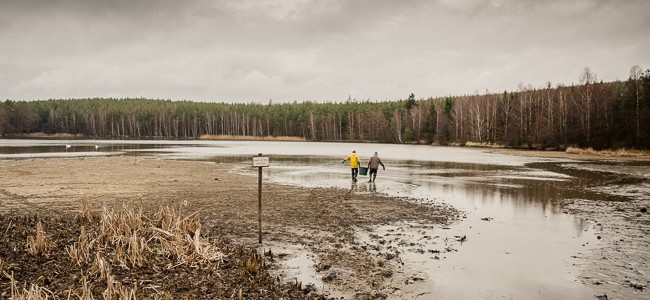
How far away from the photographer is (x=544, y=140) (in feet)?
231

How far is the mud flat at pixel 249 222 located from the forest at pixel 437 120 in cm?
5576

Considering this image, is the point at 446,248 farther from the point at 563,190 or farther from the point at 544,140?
the point at 544,140

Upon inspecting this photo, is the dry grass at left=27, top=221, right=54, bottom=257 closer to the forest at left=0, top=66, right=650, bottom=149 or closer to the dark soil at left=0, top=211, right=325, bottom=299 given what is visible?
the dark soil at left=0, top=211, right=325, bottom=299

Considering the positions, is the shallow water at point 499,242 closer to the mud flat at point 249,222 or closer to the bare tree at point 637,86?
the mud flat at point 249,222

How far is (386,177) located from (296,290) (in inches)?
824

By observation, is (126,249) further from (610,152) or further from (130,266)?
(610,152)

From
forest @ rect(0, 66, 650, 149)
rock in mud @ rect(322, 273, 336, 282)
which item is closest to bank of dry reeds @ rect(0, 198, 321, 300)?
rock in mud @ rect(322, 273, 336, 282)

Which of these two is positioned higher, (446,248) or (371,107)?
(371,107)

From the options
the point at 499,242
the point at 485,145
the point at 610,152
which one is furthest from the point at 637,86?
the point at 499,242

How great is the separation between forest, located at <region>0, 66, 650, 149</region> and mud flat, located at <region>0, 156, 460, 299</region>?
55.8m

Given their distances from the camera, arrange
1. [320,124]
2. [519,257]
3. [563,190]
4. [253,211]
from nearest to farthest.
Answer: [519,257]
[253,211]
[563,190]
[320,124]

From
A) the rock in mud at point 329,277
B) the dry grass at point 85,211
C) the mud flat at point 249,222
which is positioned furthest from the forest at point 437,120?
the dry grass at point 85,211

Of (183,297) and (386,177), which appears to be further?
(386,177)

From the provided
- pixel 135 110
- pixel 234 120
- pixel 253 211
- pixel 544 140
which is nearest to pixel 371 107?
pixel 234 120
